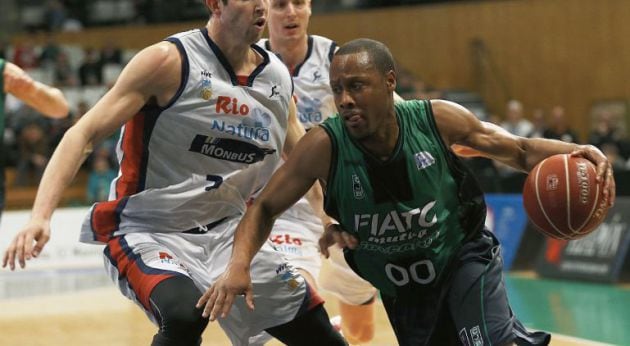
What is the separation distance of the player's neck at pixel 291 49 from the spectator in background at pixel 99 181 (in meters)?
8.18

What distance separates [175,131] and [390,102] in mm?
968

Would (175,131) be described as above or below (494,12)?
above

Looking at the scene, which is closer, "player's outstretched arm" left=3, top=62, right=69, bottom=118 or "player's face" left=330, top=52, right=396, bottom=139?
"player's face" left=330, top=52, right=396, bottom=139

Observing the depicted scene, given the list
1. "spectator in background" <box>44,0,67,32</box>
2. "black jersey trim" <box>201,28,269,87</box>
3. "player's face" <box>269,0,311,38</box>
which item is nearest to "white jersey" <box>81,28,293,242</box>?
"black jersey trim" <box>201,28,269,87</box>

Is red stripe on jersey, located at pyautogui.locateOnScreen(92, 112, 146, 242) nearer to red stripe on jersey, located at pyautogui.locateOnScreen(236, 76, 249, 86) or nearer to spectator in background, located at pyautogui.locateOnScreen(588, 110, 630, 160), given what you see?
red stripe on jersey, located at pyautogui.locateOnScreen(236, 76, 249, 86)

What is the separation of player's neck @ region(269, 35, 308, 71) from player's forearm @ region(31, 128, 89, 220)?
220 centimetres

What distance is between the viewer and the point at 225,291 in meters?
3.91

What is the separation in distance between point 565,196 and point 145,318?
19.1 ft

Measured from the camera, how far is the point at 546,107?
706 inches

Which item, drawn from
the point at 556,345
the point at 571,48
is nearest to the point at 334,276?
the point at 556,345

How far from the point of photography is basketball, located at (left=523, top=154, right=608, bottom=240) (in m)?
4.20

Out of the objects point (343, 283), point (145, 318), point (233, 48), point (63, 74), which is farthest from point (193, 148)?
point (63, 74)

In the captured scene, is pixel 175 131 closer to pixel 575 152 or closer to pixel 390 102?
pixel 390 102

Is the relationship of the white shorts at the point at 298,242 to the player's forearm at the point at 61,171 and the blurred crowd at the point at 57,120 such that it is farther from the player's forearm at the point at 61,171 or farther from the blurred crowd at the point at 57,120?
the blurred crowd at the point at 57,120
